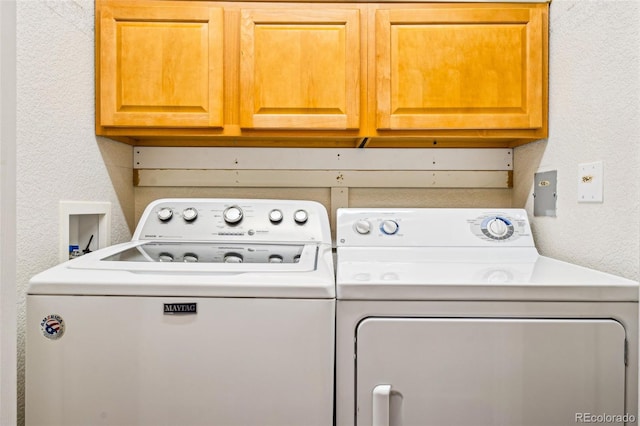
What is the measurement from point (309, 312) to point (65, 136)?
3.27 ft

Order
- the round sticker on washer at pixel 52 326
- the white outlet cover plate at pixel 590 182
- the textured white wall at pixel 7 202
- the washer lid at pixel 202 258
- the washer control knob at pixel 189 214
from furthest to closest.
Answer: the washer control knob at pixel 189 214
the white outlet cover plate at pixel 590 182
the washer lid at pixel 202 258
the round sticker on washer at pixel 52 326
the textured white wall at pixel 7 202

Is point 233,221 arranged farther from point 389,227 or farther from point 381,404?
point 381,404

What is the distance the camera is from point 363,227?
59.7 inches

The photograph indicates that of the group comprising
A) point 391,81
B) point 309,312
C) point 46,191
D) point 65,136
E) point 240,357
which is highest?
point 391,81

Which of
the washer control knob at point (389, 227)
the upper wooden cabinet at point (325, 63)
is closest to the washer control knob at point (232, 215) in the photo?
the upper wooden cabinet at point (325, 63)

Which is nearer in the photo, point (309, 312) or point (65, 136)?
point (309, 312)

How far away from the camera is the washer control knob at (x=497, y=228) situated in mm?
1507

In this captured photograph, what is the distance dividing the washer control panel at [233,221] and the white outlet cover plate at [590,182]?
0.86m

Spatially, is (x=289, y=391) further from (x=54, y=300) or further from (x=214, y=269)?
(x=54, y=300)

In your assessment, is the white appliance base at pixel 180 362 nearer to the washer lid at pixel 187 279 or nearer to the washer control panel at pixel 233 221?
the washer lid at pixel 187 279

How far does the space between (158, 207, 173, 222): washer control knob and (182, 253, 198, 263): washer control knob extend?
30 cm

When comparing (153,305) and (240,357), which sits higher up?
(153,305)

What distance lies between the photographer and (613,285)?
100 centimetres

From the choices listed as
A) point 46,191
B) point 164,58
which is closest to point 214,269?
point 46,191
